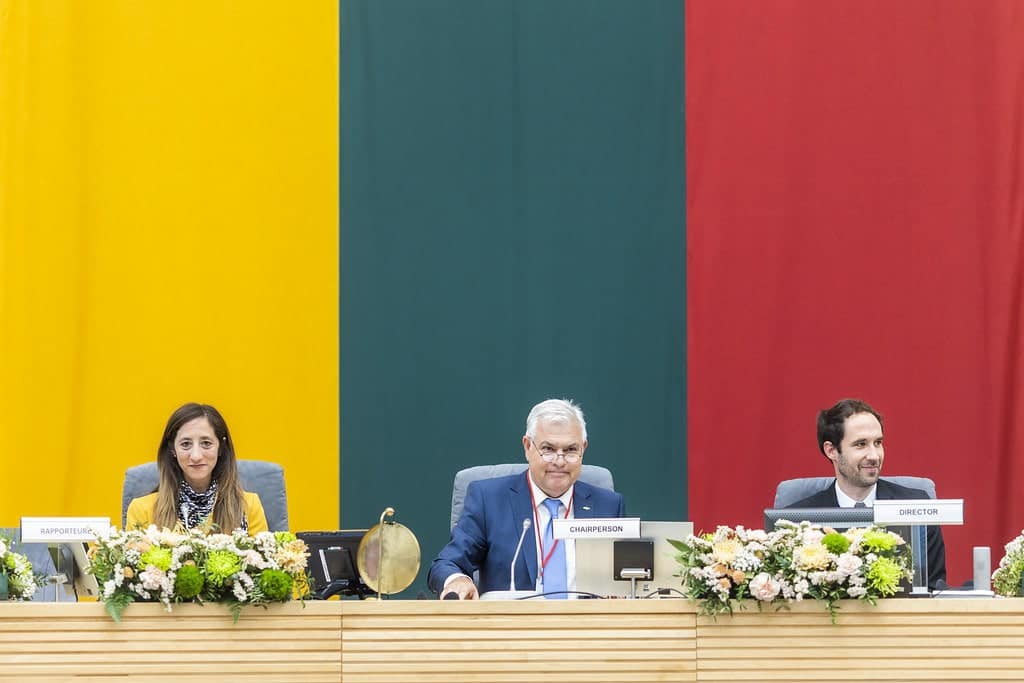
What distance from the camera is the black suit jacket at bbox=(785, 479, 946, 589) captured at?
421 centimetres

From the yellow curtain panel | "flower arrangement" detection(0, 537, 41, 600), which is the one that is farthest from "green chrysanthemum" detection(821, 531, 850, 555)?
the yellow curtain panel

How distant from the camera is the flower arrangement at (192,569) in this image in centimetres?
311

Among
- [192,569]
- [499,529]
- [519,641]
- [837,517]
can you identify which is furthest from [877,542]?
[192,569]

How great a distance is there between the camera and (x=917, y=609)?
3082mm

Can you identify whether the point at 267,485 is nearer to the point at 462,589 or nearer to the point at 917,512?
the point at 462,589

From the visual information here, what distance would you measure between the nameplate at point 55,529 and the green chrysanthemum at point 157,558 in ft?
1.02

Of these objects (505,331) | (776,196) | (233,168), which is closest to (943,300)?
(776,196)

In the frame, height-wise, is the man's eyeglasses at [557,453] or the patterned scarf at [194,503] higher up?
the man's eyeglasses at [557,453]

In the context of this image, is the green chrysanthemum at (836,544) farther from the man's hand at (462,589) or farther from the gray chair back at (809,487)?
the gray chair back at (809,487)

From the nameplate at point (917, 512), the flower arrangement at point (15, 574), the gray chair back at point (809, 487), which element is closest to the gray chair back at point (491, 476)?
the gray chair back at point (809, 487)

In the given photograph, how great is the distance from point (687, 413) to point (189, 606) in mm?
2593

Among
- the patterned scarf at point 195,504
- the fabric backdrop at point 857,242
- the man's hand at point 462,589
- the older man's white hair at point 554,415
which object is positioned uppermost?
the fabric backdrop at point 857,242

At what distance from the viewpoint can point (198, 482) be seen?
4457 millimetres

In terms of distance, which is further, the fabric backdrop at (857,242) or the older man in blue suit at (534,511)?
the fabric backdrop at (857,242)
